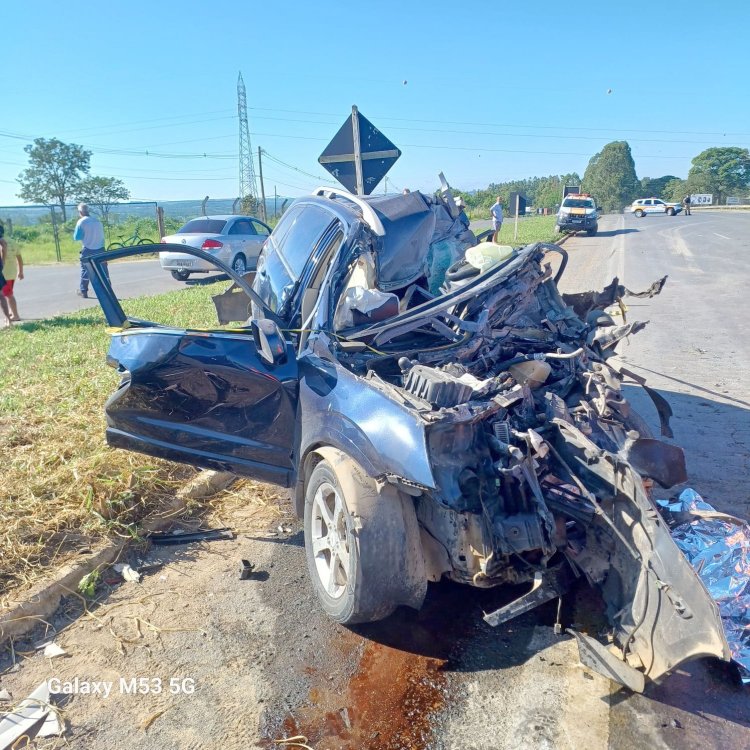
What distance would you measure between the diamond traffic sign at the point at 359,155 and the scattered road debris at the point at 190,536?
461 centimetres

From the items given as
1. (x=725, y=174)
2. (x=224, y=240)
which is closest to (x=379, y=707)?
(x=224, y=240)

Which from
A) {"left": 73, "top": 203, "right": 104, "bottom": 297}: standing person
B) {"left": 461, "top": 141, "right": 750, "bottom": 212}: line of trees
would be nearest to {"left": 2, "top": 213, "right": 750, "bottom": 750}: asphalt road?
{"left": 73, "top": 203, "right": 104, "bottom": 297}: standing person

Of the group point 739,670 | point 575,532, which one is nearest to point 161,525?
point 575,532

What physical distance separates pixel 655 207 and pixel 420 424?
5984 centimetres

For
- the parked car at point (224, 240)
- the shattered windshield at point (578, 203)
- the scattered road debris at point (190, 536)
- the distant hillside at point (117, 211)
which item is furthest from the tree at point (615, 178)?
the scattered road debris at point (190, 536)

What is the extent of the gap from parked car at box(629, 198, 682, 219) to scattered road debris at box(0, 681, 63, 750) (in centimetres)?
5956

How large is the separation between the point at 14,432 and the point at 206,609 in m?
2.91

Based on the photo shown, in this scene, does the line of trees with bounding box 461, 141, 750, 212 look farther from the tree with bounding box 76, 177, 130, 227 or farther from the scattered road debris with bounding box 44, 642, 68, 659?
the scattered road debris with bounding box 44, 642, 68, 659

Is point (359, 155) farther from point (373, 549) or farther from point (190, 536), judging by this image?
point (373, 549)

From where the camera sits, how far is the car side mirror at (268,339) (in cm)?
351

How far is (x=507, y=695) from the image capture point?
9.00 feet

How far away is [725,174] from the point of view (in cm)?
9444

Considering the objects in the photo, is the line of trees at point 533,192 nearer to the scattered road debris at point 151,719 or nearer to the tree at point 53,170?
the tree at point 53,170

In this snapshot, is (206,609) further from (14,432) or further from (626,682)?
(14,432)
